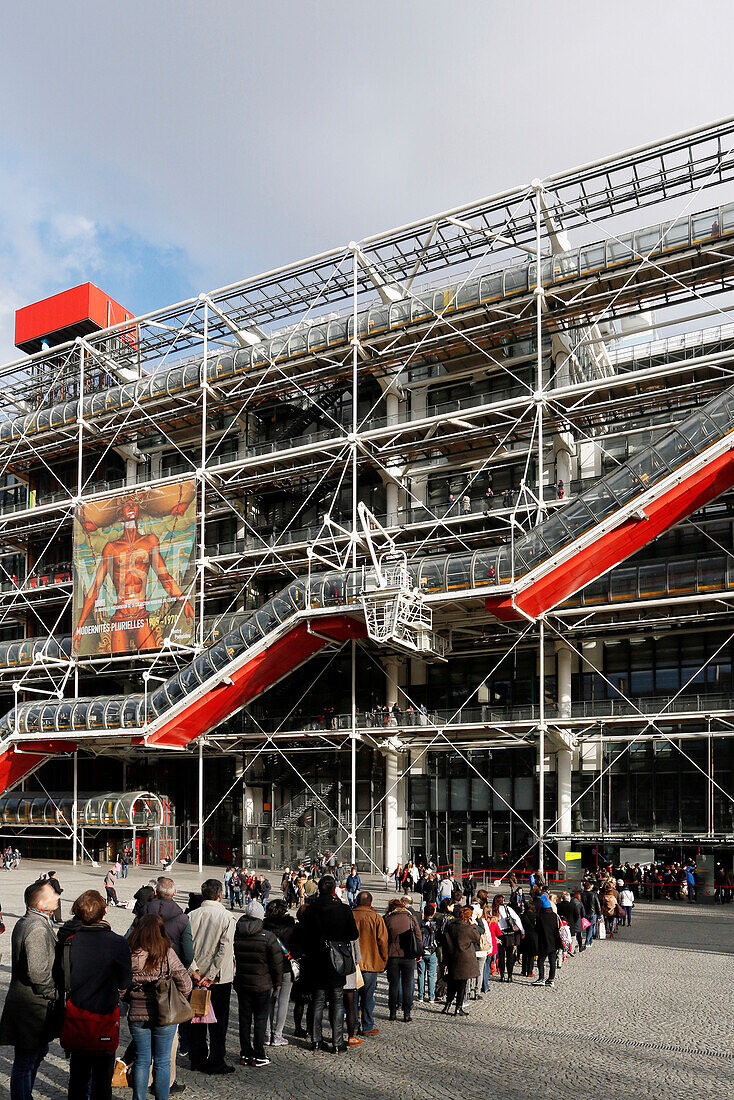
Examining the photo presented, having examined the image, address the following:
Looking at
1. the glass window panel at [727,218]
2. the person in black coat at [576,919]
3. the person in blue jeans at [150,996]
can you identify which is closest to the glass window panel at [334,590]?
the glass window panel at [727,218]

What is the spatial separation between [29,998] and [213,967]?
1842 mm

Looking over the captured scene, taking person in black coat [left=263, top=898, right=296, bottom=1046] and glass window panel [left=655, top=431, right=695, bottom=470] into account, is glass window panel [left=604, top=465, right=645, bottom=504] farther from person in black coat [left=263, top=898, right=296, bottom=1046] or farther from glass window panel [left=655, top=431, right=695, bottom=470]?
person in black coat [left=263, top=898, right=296, bottom=1046]

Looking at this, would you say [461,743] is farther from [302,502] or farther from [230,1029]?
[230,1029]

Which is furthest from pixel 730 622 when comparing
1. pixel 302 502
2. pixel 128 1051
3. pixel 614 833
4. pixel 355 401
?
pixel 128 1051

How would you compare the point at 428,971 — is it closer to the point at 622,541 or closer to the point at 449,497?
the point at 622,541

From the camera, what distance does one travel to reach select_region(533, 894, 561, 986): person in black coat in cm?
1204

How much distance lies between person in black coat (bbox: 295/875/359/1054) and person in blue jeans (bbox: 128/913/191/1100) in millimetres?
1961

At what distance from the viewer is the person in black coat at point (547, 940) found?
12039mm

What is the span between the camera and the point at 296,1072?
26.2 ft

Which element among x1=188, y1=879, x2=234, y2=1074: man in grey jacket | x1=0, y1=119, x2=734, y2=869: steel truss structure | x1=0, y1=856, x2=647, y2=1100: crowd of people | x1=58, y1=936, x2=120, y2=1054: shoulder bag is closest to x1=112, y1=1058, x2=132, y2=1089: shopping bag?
x1=0, y1=856, x2=647, y2=1100: crowd of people

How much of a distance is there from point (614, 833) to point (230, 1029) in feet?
57.3

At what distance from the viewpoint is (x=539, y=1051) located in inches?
340

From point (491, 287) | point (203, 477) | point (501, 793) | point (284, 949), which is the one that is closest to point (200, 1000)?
point (284, 949)

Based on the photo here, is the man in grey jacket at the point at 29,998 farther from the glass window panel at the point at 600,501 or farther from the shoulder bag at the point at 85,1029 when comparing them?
the glass window panel at the point at 600,501
